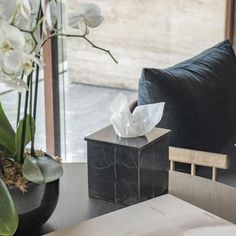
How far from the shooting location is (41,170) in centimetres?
114

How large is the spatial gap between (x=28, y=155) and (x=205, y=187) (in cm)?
47

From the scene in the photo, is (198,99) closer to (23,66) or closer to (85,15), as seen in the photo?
(85,15)

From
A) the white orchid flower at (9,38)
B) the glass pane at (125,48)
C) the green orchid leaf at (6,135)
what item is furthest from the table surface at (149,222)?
the glass pane at (125,48)

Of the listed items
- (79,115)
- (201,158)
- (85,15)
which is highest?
(85,15)

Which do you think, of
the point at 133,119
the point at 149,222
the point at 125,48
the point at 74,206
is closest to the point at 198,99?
the point at 133,119

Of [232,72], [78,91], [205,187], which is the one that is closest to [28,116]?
[205,187]

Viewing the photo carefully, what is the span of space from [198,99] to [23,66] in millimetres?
1186

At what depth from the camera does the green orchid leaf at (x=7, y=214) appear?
1015 mm

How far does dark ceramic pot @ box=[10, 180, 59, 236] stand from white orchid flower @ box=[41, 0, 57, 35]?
31cm

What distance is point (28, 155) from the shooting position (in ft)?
4.02

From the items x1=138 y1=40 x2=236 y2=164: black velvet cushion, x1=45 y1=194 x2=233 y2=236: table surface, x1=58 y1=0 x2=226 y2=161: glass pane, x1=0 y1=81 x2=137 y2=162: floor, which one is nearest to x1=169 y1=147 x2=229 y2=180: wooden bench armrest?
x1=138 y1=40 x2=236 y2=164: black velvet cushion

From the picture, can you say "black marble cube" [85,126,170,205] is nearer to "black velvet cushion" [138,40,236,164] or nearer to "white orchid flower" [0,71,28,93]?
"white orchid flower" [0,71,28,93]

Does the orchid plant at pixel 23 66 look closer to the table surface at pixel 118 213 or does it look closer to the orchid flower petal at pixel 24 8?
the orchid flower petal at pixel 24 8

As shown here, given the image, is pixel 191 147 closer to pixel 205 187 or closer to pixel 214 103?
pixel 214 103
